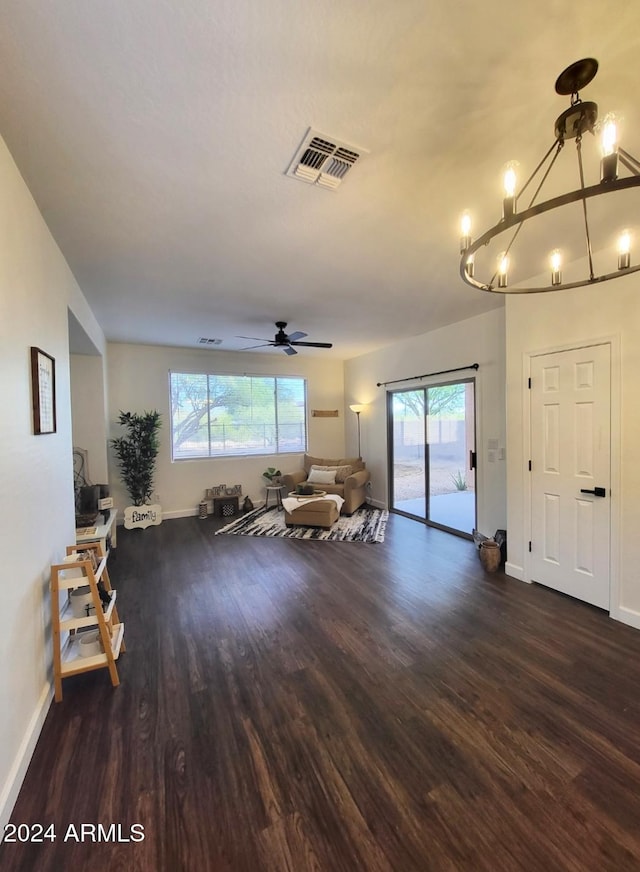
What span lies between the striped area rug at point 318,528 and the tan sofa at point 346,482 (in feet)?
0.81

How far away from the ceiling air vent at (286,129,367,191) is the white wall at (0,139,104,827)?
131cm

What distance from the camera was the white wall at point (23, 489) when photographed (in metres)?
1.47

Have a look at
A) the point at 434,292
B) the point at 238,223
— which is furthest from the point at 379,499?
the point at 238,223

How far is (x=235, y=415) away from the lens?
20.6 ft

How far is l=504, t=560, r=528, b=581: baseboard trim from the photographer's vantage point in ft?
10.8

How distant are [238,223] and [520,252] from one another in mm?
2108

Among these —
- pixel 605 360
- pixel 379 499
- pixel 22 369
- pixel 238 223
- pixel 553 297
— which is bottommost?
pixel 379 499

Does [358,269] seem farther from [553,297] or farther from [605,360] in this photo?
[605,360]

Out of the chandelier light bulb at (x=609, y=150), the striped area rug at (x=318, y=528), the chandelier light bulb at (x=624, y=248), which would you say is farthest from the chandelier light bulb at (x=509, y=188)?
the striped area rug at (x=318, y=528)

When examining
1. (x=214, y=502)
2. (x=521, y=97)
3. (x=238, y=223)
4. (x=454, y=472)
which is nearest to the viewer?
(x=521, y=97)

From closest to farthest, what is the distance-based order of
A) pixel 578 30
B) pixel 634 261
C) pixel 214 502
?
pixel 578 30 → pixel 634 261 → pixel 214 502

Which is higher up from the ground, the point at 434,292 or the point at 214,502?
the point at 434,292

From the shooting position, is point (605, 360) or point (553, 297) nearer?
point (605, 360)

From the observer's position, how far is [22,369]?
68.3 inches
